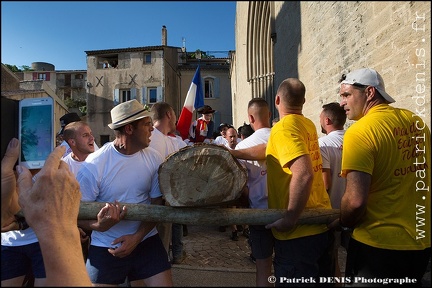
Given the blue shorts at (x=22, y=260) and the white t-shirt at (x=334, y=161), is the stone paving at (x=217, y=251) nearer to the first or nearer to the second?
the white t-shirt at (x=334, y=161)

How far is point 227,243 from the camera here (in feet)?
18.4

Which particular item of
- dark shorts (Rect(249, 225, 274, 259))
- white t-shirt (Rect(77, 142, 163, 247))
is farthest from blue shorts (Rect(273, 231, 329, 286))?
white t-shirt (Rect(77, 142, 163, 247))

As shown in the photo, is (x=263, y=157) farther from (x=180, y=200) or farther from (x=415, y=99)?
(x=415, y=99)

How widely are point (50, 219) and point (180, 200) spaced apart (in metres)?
0.98

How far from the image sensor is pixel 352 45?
188 inches

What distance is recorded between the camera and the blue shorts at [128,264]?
7.62 ft

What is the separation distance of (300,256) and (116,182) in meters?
1.46

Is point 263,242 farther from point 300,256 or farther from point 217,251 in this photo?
point 217,251

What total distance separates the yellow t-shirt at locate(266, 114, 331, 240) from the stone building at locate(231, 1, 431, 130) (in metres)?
1.29

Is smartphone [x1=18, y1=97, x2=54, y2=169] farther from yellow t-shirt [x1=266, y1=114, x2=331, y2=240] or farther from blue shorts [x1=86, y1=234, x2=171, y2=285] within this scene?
yellow t-shirt [x1=266, y1=114, x2=331, y2=240]

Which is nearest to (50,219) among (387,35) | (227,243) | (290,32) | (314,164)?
(314,164)

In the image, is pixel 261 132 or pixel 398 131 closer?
pixel 398 131

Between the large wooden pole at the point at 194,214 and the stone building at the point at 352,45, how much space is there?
6.11 feet

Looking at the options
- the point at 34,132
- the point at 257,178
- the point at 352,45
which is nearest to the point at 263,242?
the point at 257,178
